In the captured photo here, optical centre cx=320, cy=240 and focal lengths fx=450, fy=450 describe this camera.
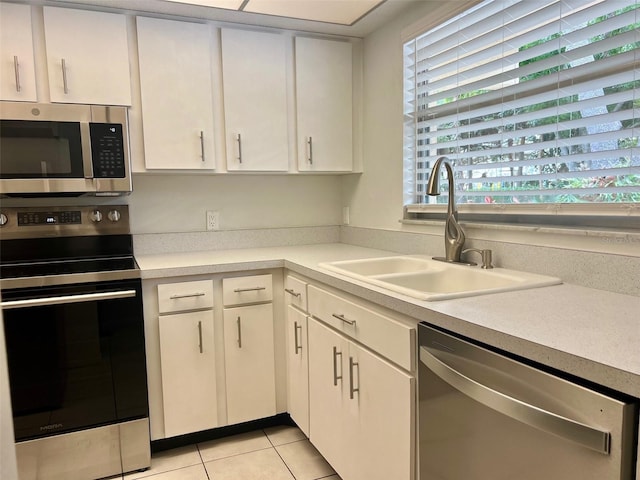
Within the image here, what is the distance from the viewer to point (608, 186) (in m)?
1.42

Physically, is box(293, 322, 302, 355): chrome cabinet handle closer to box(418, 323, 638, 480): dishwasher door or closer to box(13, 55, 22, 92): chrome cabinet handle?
box(418, 323, 638, 480): dishwasher door

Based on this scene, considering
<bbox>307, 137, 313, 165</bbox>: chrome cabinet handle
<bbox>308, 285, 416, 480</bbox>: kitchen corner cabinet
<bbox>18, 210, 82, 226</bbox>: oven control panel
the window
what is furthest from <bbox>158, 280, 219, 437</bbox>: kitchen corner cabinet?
the window

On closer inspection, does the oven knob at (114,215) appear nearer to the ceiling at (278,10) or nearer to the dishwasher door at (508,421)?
the ceiling at (278,10)

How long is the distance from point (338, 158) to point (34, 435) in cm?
201

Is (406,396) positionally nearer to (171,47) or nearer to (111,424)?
(111,424)

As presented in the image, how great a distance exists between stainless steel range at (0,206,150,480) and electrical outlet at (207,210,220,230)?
1.97 feet

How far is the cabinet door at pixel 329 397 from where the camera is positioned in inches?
68.0

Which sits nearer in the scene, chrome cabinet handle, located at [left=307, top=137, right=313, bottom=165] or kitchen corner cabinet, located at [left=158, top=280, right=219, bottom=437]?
kitchen corner cabinet, located at [left=158, top=280, right=219, bottom=437]

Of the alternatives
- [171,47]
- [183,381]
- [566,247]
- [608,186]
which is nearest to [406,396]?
[566,247]

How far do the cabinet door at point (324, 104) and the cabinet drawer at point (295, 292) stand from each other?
2.44 ft

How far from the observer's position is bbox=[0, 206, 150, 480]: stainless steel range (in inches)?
72.3

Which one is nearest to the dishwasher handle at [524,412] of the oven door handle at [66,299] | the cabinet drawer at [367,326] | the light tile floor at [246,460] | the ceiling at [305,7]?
the cabinet drawer at [367,326]

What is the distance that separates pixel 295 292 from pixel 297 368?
38 centimetres

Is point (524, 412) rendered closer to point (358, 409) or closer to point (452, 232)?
point (358, 409)
